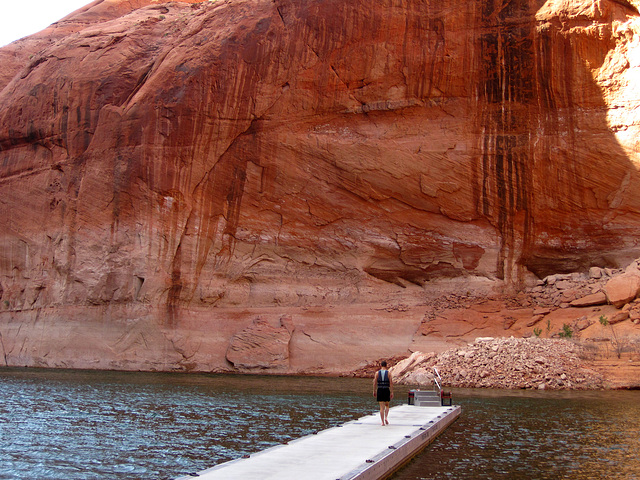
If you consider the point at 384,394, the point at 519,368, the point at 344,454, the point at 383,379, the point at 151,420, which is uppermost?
the point at 383,379

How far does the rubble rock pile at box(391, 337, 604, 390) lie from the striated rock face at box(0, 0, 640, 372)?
14.2 ft

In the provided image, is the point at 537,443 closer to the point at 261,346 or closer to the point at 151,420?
the point at 151,420

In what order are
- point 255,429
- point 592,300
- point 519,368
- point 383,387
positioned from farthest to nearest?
point 592,300 < point 519,368 < point 255,429 < point 383,387

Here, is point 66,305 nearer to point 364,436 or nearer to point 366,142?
point 366,142

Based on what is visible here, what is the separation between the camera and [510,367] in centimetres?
1867

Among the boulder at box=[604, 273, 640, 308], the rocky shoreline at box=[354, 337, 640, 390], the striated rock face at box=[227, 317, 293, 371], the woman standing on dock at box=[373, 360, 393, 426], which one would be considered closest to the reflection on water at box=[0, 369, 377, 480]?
the woman standing on dock at box=[373, 360, 393, 426]

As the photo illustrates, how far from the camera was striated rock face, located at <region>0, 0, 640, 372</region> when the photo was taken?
24.9 meters

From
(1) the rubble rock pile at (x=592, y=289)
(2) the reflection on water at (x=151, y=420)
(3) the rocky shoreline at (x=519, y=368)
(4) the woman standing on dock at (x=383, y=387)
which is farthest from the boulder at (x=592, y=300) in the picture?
(4) the woman standing on dock at (x=383, y=387)

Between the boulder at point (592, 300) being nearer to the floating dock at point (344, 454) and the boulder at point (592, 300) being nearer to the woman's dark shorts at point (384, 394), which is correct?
the floating dock at point (344, 454)

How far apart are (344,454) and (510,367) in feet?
40.7

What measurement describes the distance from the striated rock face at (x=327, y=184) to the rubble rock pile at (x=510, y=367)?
434cm

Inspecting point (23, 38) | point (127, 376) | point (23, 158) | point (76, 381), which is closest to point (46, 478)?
point (76, 381)

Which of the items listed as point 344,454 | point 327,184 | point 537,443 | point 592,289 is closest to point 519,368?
point 592,289

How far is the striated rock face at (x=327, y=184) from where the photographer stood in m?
24.9
